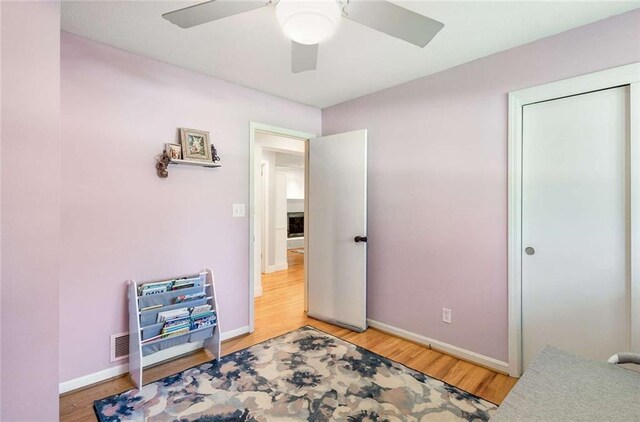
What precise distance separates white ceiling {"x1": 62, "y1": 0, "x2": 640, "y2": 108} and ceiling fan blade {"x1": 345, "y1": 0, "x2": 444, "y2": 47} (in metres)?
0.42

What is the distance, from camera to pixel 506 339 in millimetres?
2166

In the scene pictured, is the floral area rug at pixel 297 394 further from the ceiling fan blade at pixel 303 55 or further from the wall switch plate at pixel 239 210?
the ceiling fan blade at pixel 303 55

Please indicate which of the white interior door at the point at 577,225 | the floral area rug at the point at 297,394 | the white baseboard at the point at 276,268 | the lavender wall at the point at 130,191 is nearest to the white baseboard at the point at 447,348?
the white interior door at the point at 577,225

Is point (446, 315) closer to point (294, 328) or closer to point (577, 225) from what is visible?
point (577, 225)

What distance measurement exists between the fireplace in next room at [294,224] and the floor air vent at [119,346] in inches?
210

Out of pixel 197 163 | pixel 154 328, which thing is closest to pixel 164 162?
pixel 197 163

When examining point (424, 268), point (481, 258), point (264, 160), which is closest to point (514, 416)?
point (481, 258)

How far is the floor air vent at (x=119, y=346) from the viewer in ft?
6.95

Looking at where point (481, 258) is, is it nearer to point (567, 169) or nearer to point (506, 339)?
point (506, 339)

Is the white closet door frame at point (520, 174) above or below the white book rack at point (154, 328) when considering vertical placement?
above

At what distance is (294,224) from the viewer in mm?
7570

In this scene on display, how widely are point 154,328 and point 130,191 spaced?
3.26ft

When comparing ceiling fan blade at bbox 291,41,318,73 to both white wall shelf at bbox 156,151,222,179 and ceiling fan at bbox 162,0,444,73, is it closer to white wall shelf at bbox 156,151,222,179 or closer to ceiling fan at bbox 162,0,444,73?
ceiling fan at bbox 162,0,444,73

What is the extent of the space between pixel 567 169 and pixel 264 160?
422 cm
